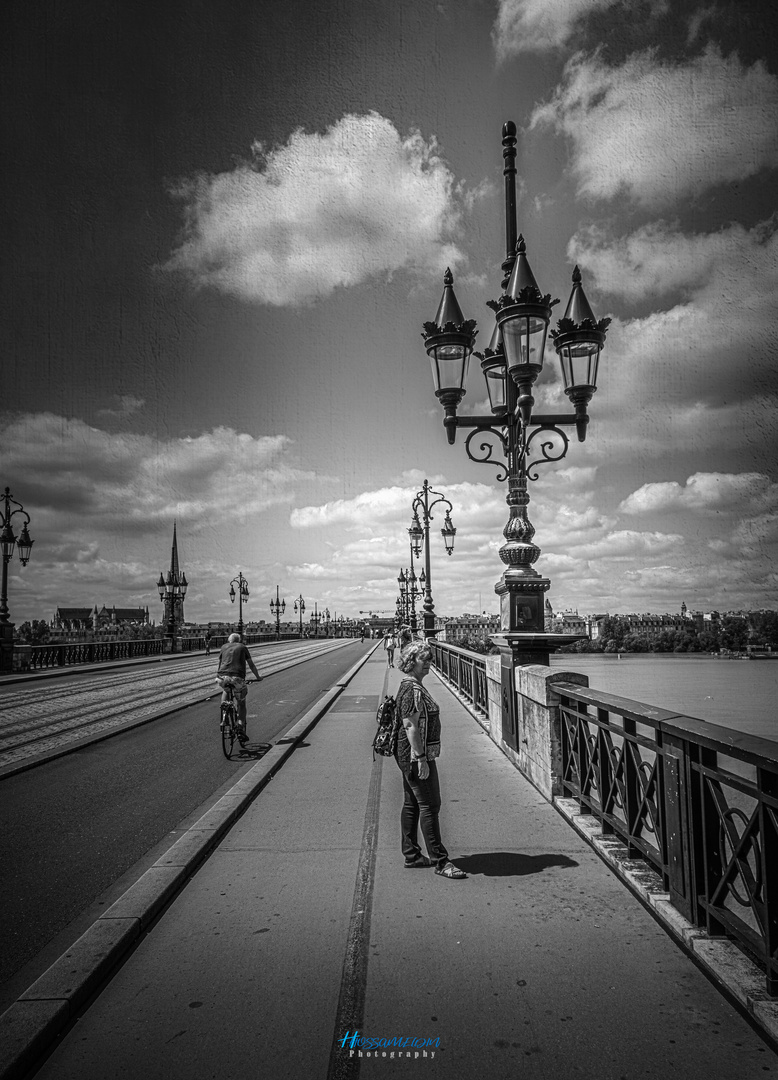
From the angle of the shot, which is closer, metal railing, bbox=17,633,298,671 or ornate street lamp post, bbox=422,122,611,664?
ornate street lamp post, bbox=422,122,611,664

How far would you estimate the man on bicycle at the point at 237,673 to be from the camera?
10.5 metres

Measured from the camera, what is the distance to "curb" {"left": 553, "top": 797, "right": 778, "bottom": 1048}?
2908 mm

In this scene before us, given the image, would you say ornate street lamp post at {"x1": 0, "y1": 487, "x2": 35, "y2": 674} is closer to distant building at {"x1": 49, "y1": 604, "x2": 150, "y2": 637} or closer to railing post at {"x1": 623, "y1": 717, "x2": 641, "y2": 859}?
railing post at {"x1": 623, "y1": 717, "x2": 641, "y2": 859}

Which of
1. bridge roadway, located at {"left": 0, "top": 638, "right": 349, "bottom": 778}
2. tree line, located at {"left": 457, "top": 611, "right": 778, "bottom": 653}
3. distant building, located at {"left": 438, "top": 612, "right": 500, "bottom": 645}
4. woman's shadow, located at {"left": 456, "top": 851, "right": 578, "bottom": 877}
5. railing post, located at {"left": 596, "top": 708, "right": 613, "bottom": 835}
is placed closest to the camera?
woman's shadow, located at {"left": 456, "top": 851, "right": 578, "bottom": 877}

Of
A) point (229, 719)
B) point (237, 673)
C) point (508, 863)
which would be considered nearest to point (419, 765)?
point (508, 863)

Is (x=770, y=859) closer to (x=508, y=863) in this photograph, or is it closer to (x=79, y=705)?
(x=508, y=863)

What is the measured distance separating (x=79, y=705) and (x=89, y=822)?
1168 cm

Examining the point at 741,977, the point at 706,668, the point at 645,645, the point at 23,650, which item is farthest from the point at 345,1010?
the point at 645,645

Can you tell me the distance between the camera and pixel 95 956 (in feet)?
11.8

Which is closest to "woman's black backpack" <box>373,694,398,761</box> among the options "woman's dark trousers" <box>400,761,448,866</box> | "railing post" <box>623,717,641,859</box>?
"woman's dark trousers" <box>400,761,448,866</box>

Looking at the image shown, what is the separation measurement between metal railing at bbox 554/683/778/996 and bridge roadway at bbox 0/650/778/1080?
0.28 metres

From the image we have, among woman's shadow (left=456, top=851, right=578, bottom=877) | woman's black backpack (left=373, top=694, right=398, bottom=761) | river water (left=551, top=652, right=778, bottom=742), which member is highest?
woman's black backpack (left=373, top=694, right=398, bottom=761)

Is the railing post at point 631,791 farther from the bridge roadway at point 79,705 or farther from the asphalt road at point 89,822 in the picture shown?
the bridge roadway at point 79,705

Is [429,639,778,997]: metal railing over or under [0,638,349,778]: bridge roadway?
over
